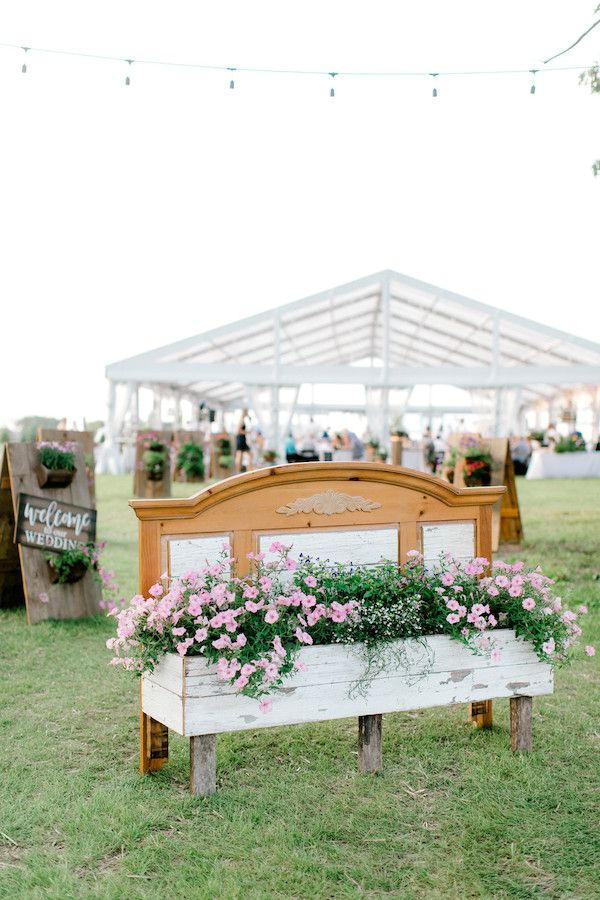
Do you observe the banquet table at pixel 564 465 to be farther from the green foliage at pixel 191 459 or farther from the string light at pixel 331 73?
the string light at pixel 331 73

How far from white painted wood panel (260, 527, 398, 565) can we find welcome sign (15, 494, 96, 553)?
118 inches

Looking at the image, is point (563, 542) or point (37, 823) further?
point (563, 542)

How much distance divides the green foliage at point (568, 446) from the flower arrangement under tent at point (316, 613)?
60.6ft

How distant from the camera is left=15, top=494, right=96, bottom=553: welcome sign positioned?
5926mm

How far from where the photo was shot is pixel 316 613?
10.4ft

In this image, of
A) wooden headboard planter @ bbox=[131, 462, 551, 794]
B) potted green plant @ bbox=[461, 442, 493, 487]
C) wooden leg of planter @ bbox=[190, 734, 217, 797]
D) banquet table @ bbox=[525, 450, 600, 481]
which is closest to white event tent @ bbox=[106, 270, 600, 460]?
banquet table @ bbox=[525, 450, 600, 481]

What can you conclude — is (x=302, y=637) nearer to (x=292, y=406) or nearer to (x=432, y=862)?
(x=432, y=862)

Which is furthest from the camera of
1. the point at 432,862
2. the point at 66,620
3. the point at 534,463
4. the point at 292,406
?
the point at 292,406

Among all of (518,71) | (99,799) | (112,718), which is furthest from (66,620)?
(518,71)

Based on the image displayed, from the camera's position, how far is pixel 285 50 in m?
7.41

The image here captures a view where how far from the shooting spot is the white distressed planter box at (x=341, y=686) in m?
3.04

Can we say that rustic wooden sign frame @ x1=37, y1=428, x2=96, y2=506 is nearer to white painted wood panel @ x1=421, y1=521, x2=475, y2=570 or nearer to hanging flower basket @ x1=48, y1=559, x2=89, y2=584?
hanging flower basket @ x1=48, y1=559, x2=89, y2=584

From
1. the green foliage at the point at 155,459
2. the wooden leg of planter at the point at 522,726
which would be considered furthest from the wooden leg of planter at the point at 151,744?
the green foliage at the point at 155,459

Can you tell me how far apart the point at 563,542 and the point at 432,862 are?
699 centimetres
